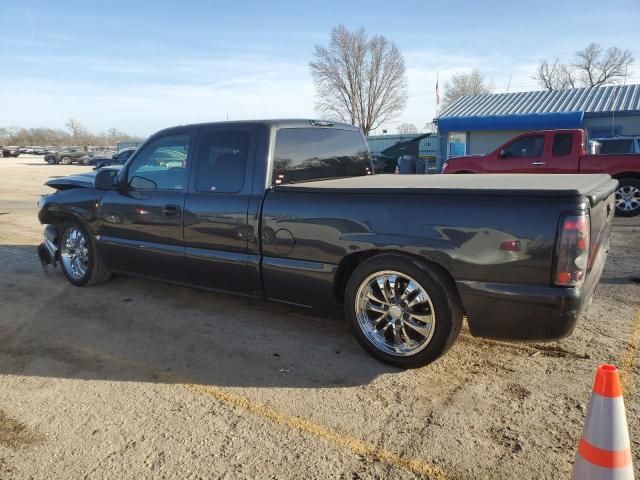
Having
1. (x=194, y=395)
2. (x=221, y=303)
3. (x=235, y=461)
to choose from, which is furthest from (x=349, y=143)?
(x=235, y=461)

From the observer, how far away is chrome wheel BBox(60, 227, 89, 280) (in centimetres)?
555

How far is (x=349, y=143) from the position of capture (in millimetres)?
5062

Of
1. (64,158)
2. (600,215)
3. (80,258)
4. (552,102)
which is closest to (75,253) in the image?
(80,258)

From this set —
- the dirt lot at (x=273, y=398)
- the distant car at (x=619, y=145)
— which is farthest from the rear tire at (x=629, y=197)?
the dirt lot at (x=273, y=398)

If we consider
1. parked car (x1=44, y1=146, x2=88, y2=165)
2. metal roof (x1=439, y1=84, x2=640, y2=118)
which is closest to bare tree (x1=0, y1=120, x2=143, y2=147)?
parked car (x1=44, y1=146, x2=88, y2=165)

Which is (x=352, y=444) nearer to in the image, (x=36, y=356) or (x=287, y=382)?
(x=287, y=382)

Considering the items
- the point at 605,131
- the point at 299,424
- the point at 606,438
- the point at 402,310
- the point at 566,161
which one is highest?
the point at 605,131

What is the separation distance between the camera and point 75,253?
5660 mm

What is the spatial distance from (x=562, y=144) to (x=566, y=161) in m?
0.41

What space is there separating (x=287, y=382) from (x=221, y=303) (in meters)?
1.83

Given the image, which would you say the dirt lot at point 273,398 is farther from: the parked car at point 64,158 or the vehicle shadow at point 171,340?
the parked car at point 64,158

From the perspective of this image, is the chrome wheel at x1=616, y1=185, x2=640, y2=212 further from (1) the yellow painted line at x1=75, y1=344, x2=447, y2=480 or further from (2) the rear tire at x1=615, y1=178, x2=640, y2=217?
(1) the yellow painted line at x1=75, y1=344, x2=447, y2=480

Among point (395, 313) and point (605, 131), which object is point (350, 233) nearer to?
point (395, 313)

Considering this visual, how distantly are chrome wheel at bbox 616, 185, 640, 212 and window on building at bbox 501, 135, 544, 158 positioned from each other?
1828mm
